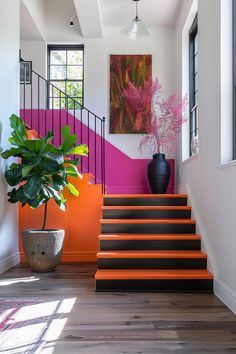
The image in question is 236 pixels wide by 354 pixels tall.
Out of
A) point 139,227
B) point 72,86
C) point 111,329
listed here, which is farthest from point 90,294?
point 72,86

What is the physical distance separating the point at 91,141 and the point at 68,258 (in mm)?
2353

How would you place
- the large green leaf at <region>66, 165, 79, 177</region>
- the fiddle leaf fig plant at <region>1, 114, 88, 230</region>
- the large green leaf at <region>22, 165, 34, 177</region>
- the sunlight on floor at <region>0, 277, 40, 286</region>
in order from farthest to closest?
the large green leaf at <region>66, 165, 79, 177</region>
the fiddle leaf fig plant at <region>1, 114, 88, 230</region>
the large green leaf at <region>22, 165, 34, 177</region>
the sunlight on floor at <region>0, 277, 40, 286</region>

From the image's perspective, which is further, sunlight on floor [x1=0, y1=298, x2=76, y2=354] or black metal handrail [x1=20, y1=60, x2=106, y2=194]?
black metal handrail [x1=20, y1=60, x2=106, y2=194]

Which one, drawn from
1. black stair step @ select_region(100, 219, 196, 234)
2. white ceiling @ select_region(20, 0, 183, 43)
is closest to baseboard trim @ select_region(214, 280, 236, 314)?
black stair step @ select_region(100, 219, 196, 234)

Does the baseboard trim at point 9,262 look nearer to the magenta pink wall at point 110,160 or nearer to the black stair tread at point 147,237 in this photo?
the black stair tread at point 147,237

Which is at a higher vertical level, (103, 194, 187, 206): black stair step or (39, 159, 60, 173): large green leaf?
(39, 159, 60, 173): large green leaf

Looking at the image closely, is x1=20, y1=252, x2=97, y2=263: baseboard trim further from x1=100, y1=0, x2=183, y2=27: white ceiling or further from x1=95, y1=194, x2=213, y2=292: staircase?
x1=100, y1=0, x2=183, y2=27: white ceiling

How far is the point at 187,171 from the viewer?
17.3 feet

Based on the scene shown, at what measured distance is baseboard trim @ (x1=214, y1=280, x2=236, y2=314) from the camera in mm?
2871

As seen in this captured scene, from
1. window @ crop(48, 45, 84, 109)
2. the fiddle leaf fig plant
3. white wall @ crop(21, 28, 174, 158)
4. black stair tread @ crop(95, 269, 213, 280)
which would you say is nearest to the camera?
black stair tread @ crop(95, 269, 213, 280)

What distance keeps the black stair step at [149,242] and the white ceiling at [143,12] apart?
3.82m

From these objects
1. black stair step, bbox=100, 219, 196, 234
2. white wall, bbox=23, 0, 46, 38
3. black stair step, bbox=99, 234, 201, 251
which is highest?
white wall, bbox=23, 0, 46, 38

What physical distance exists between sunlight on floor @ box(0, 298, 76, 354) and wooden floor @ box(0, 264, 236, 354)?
0.06 metres

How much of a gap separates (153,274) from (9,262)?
1969 mm
